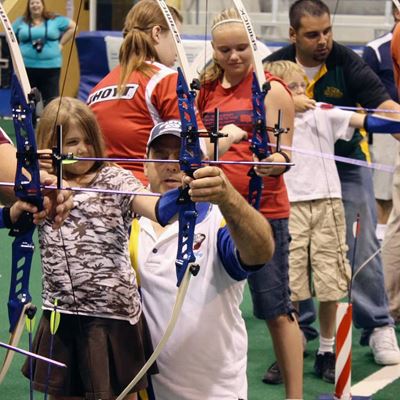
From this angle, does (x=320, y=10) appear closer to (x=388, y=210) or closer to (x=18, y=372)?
(x=18, y=372)

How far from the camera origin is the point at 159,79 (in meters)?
3.14

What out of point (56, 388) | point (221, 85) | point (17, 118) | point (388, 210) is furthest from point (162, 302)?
point (388, 210)

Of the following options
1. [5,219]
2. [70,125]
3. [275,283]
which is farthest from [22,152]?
[275,283]

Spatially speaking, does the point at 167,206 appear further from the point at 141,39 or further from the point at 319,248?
the point at 319,248

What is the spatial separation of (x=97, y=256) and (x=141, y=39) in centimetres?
82

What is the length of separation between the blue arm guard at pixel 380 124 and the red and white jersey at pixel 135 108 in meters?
0.68

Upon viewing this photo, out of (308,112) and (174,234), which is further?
(308,112)

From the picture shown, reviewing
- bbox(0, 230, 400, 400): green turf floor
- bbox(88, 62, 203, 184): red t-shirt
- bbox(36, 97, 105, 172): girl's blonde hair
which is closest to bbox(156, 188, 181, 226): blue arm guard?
bbox(36, 97, 105, 172): girl's blonde hair

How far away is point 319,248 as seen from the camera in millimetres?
4164

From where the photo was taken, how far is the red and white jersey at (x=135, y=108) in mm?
3143

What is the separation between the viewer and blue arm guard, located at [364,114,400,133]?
3.38 meters

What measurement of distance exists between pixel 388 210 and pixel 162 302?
4064 mm

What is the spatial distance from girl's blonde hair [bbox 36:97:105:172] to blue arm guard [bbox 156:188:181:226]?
37 cm

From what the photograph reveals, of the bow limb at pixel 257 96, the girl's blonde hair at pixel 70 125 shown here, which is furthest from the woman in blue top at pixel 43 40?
the bow limb at pixel 257 96
